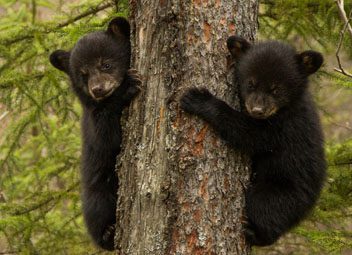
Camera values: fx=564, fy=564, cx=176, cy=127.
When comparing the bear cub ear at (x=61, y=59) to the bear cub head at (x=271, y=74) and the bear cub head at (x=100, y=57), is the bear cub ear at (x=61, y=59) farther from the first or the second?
the bear cub head at (x=271, y=74)

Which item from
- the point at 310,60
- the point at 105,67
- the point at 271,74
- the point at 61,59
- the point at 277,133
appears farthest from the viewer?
the point at 61,59

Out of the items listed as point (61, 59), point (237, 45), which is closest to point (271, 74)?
point (237, 45)

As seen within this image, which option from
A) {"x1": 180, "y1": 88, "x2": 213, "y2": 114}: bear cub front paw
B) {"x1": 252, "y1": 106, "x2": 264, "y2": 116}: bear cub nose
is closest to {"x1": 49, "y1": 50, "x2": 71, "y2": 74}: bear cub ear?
{"x1": 180, "y1": 88, "x2": 213, "y2": 114}: bear cub front paw

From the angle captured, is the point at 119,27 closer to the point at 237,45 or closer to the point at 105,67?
the point at 105,67

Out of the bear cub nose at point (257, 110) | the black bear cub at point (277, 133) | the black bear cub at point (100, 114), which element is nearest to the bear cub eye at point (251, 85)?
A: the black bear cub at point (277, 133)

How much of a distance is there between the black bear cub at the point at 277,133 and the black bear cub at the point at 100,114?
3.48ft

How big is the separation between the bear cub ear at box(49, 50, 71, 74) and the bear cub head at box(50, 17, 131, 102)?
3.8 inches

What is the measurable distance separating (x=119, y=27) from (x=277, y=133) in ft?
5.85

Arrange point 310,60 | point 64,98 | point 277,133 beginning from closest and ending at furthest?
1. point 277,133
2. point 310,60
3. point 64,98

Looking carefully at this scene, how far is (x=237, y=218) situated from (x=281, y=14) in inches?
114

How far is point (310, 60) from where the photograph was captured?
16.6 ft

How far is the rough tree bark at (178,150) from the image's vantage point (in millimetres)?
4004

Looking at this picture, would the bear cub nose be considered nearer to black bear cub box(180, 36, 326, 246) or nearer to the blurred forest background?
black bear cub box(180, 36, 326, 246)

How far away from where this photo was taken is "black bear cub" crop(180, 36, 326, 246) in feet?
15.0
